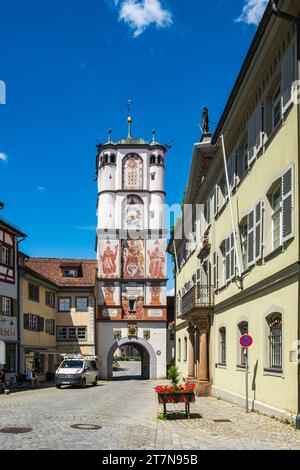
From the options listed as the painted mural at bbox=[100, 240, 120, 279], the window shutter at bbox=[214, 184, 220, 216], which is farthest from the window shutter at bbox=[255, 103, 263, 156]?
the painted mural at bbox=[100, 240, 120, 279]

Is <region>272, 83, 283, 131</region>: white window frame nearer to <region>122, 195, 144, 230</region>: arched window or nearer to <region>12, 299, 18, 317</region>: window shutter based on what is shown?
<region>12, 299, 18, 317</region>: window shutter

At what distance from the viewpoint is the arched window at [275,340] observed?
53.4ft

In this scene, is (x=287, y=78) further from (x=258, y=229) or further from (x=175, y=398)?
(x=175, y=398)

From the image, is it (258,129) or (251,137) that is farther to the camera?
(251,137)

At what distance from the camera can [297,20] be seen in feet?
46.7

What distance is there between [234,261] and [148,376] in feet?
109

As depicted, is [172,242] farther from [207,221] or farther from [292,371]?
[292,371]

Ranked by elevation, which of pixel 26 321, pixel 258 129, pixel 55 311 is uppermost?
pixel 258 129

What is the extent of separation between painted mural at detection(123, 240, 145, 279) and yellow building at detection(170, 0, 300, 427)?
2472 cm

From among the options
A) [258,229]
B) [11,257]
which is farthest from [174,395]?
[11,257]

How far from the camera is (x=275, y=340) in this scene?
1673 centimetres

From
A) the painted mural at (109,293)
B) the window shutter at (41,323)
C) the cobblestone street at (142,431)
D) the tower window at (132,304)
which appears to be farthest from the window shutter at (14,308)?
the cobblestone street at (142,431)

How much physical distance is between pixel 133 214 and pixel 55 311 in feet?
37.5

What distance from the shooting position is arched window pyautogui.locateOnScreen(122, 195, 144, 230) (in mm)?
53938
